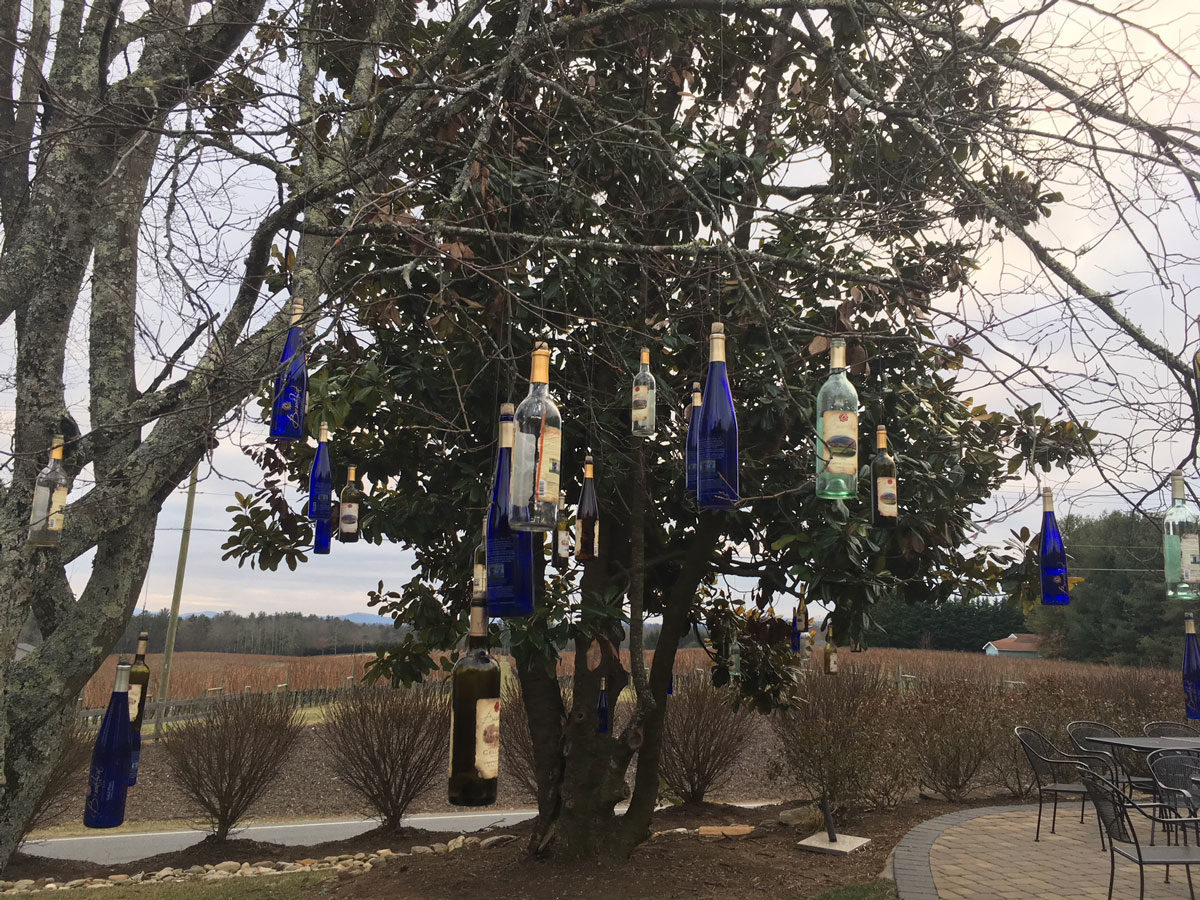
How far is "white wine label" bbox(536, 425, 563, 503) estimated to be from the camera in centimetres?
271

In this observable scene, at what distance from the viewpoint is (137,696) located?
5410 mm

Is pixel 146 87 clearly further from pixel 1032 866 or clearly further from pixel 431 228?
pixel 1032 866

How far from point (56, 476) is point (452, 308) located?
2416 mm

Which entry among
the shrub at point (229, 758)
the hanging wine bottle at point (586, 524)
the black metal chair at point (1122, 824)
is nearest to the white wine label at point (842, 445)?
the hanging wine bottle at point (586, 524)

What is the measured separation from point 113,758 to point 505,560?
103 inches

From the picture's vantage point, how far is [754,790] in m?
14.9

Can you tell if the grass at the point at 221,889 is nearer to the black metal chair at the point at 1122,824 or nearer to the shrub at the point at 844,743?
the shrub at the point at 844,743

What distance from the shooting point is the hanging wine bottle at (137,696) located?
16.8 ft

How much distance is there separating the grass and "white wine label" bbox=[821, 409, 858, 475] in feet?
19.9

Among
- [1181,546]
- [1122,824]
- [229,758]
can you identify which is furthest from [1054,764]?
[229,758]

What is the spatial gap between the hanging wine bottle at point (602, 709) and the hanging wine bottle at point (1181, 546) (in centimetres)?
427

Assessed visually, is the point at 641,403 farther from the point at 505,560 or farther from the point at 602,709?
the point at 602,709

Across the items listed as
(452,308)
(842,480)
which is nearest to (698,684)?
(452,308)

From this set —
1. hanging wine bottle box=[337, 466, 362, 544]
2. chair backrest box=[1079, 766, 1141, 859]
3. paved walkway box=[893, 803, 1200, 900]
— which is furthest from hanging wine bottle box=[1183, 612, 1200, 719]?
hanging wine bottle box=[337, 466, 362, 544]
